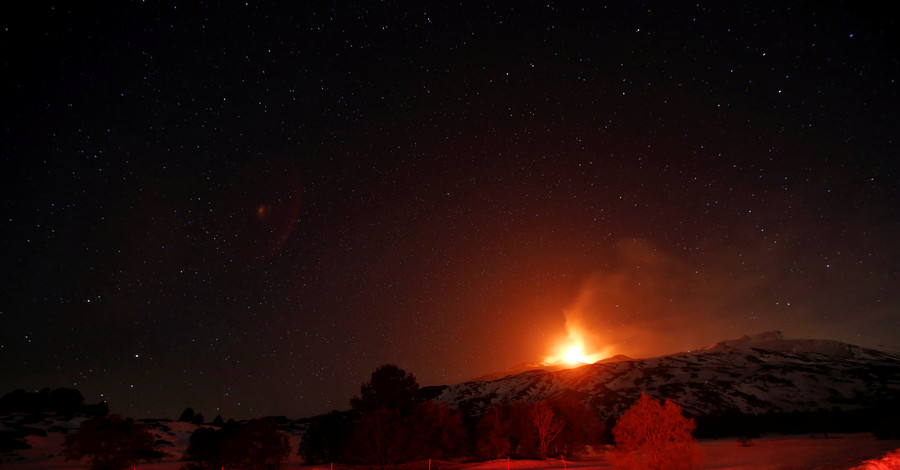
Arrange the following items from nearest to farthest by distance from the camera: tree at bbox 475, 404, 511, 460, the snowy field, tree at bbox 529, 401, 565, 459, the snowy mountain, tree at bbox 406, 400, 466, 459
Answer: the snowy field
tree at bbox 406, 400, 466, 459
tree at bbox 529, 401, 565, 459
tree at bbox 475, 404, 511, 460
the snowy mountain

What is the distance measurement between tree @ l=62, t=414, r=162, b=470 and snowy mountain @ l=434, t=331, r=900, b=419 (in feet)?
274

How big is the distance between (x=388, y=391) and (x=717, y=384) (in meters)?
97.3

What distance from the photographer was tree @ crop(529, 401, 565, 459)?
49812 millimetres

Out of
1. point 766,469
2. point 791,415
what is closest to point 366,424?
point 766,469

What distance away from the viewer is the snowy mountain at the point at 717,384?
324ft

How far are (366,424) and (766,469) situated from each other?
32.7m

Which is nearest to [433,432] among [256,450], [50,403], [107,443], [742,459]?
[256,450]

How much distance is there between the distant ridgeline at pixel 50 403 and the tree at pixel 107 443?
79.5 m

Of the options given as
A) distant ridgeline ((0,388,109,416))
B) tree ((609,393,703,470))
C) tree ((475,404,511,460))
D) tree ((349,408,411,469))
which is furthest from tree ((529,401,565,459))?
distant ridgeline ((0,388,109,416))

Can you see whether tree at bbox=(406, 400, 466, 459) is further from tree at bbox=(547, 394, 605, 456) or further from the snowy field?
tree at bbox=(547, 394, 605, 456)

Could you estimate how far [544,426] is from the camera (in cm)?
4984

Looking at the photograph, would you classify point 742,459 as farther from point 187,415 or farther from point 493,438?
point 187,415

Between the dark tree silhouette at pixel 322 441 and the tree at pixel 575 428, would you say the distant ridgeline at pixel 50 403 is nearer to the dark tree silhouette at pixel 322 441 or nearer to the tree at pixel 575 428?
the dark tree silhouette at pixel 322 441

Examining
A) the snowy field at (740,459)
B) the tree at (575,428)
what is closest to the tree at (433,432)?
the snowy field at (740,459)
